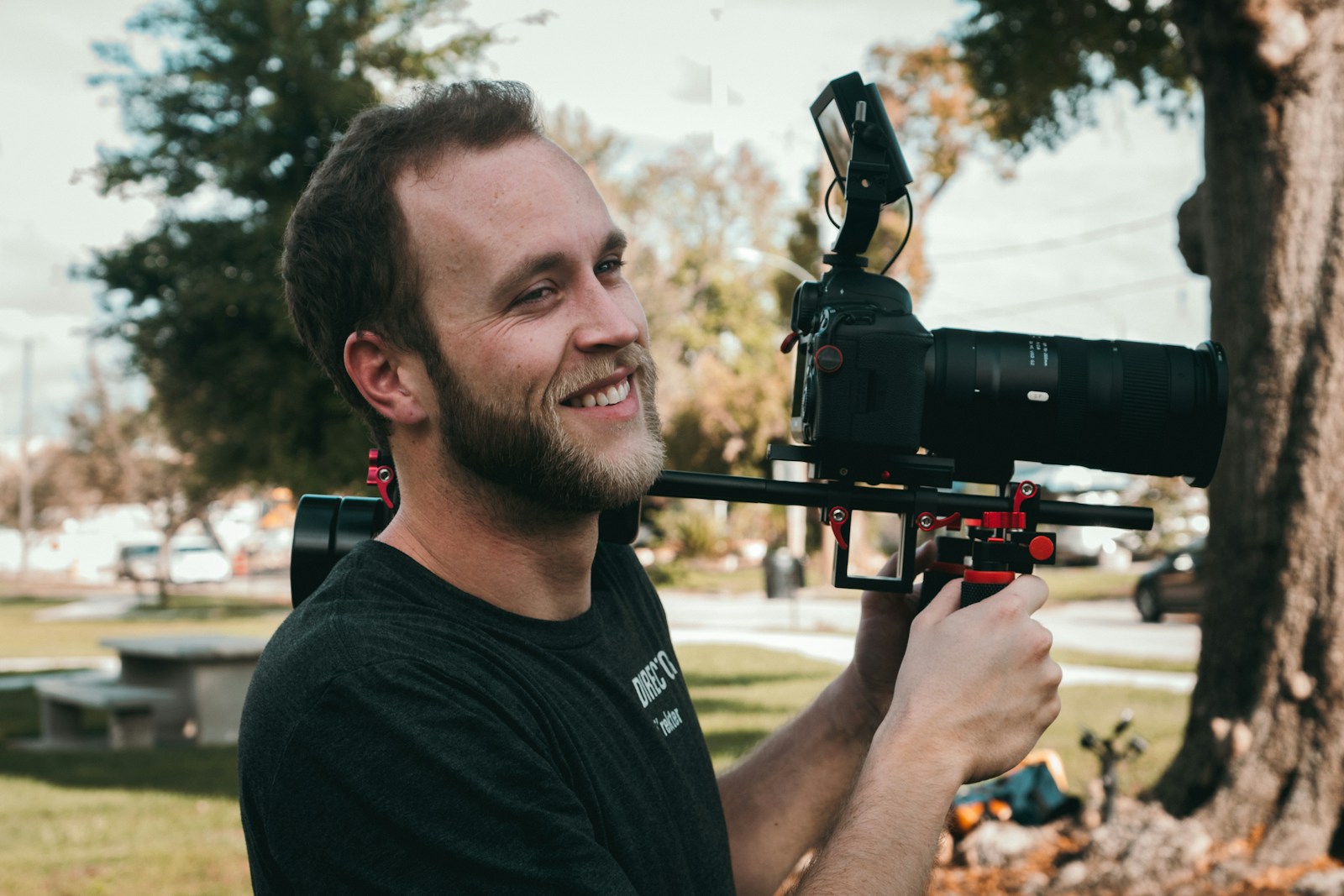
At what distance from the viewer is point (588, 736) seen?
157 cm

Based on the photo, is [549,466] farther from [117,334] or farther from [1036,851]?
[117,334]

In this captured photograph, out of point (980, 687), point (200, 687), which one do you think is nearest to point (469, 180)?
point (980, 687)

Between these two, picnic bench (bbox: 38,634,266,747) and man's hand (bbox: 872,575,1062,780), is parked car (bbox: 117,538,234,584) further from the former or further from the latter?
man's hand (bbox: 872,575,1062,780)

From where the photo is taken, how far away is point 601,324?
66.9 inches

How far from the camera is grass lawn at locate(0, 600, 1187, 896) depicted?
577 cm

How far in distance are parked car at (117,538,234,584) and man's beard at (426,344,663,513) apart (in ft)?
122

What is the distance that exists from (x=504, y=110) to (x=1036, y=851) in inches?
187

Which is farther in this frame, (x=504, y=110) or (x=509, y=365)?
(x=504, y=110)

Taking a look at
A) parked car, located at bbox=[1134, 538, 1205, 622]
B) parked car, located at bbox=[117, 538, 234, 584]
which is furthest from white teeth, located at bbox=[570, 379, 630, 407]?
parked car, located at bbox=[117, 538, 234, 584]

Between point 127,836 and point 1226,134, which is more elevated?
point 1226,134

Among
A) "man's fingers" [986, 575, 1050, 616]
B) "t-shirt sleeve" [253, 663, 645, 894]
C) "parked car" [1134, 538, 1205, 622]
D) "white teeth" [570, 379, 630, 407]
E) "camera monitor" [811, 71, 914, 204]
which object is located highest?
"camera monitor" [811, 71, 914, 204]

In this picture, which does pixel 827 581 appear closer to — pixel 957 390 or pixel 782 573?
pixel 782 573

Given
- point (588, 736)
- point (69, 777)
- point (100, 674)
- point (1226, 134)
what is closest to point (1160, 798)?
point (1226, 134)

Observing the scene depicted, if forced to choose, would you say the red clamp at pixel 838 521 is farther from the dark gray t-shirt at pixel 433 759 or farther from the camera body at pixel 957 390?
the dark gray t-shirt at pixel 433 759
